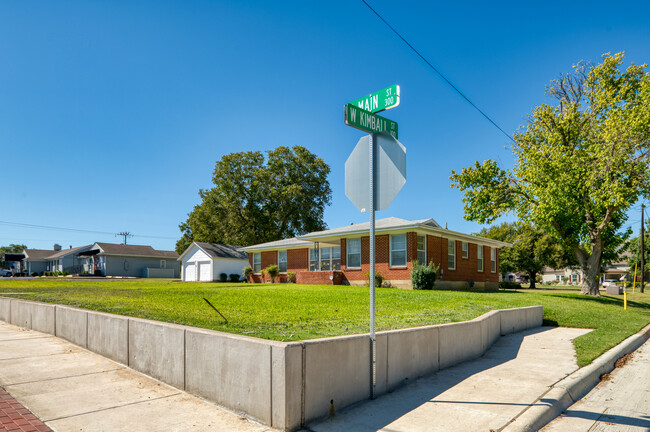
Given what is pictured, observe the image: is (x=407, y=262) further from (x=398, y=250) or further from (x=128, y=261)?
(x=128, y=261)

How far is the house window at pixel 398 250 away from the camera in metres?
23.9

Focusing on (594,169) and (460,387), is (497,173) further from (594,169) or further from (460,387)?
(460,387)

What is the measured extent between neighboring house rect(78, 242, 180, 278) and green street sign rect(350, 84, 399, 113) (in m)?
56.8

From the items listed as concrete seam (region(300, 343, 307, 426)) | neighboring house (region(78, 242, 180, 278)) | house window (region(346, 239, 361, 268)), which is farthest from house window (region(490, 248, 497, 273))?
neighboring house (region(78, 242, 180, 278))

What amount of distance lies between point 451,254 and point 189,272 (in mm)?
29375

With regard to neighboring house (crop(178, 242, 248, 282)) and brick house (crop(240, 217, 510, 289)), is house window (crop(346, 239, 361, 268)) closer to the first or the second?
brick house (crop(240, 217, 510, 289))

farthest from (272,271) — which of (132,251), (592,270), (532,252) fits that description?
(132,251)

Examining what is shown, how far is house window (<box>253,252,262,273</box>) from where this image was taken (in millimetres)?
35156

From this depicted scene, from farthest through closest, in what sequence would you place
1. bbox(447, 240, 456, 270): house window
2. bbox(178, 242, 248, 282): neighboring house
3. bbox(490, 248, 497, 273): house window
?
bbox(178, 242, 248, 282): neighboring house → bbox(490, 248, 497, 273): house window → bbox(447, 240, 456, 270): house window

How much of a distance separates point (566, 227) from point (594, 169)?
4.23m

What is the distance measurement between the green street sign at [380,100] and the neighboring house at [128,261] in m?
56.8

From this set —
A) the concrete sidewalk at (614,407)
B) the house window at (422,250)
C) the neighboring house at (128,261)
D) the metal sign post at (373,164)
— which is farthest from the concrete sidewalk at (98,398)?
the neighboring house at (128,261)

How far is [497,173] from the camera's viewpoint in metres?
26.1

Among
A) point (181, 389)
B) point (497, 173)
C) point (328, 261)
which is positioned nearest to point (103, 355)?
point (181, 389)
